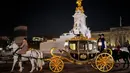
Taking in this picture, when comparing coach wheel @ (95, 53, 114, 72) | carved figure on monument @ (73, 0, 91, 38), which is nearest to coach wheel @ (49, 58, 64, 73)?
coach wheel @ (95, 53, 114, 72)

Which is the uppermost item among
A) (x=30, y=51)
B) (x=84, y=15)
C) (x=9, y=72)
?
(x=84, y=15)

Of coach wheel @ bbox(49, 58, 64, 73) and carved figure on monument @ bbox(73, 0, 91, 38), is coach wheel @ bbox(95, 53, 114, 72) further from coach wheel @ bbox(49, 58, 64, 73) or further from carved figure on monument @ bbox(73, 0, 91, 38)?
carved figure on monument @ bbox(73, 0, 91, 38)

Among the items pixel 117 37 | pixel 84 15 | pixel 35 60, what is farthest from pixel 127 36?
pixel 35 60

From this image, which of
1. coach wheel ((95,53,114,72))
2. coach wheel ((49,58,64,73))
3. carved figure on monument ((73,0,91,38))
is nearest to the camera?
coach wheel ((95,53,114,72))

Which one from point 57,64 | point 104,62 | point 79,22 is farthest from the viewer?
point 79,22

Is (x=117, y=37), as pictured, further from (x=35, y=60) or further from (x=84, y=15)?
(x=35, y=60)

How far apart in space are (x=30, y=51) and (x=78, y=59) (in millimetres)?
3356

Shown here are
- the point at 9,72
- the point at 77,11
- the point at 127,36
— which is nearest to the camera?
the point at 9,72

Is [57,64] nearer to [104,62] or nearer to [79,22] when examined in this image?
[104,62]

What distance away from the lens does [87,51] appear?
15773 millimetres

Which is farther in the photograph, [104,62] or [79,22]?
[79,22]

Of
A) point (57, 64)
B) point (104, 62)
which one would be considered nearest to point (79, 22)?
point (57, 64)

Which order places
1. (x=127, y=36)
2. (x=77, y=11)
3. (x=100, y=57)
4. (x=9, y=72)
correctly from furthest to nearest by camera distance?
(x=127, y=36) → (x=77, y=11) → (x=9, y=72) → (x=100, y=57)

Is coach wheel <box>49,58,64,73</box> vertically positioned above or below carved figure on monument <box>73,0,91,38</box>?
below
